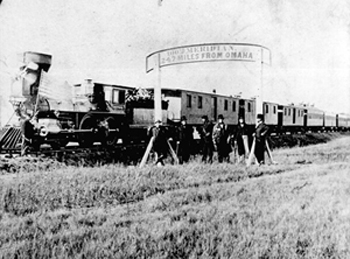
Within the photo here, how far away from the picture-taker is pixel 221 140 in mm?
5637

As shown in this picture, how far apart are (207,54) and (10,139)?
3769 millimetres

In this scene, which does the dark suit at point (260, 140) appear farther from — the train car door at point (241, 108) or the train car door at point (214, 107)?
the train car door at point (241, 108)

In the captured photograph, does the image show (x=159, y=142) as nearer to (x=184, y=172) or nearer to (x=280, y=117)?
(x=184, y=172)

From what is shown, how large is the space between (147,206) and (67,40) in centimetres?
182

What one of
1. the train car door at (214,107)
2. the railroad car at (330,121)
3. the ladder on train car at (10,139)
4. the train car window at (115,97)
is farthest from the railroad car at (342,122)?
the ladder on train car at (10,139)

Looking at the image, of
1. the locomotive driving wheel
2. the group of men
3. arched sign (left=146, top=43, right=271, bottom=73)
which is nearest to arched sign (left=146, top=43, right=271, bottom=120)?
arched sign (left=146, top=43, right=271, bottom=73)

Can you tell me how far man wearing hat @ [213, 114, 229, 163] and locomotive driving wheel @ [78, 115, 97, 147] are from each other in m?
2.69

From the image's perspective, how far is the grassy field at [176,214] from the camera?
248 cm

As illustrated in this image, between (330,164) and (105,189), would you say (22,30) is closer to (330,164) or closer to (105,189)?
(105,189)

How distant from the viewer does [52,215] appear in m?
2.84

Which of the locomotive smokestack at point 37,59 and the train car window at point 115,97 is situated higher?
the locomotive smokestack at point 37,59

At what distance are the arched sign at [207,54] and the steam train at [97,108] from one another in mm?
1847

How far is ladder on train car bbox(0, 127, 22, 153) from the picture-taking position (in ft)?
18.2

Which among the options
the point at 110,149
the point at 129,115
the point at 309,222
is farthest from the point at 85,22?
the point at 129,115
